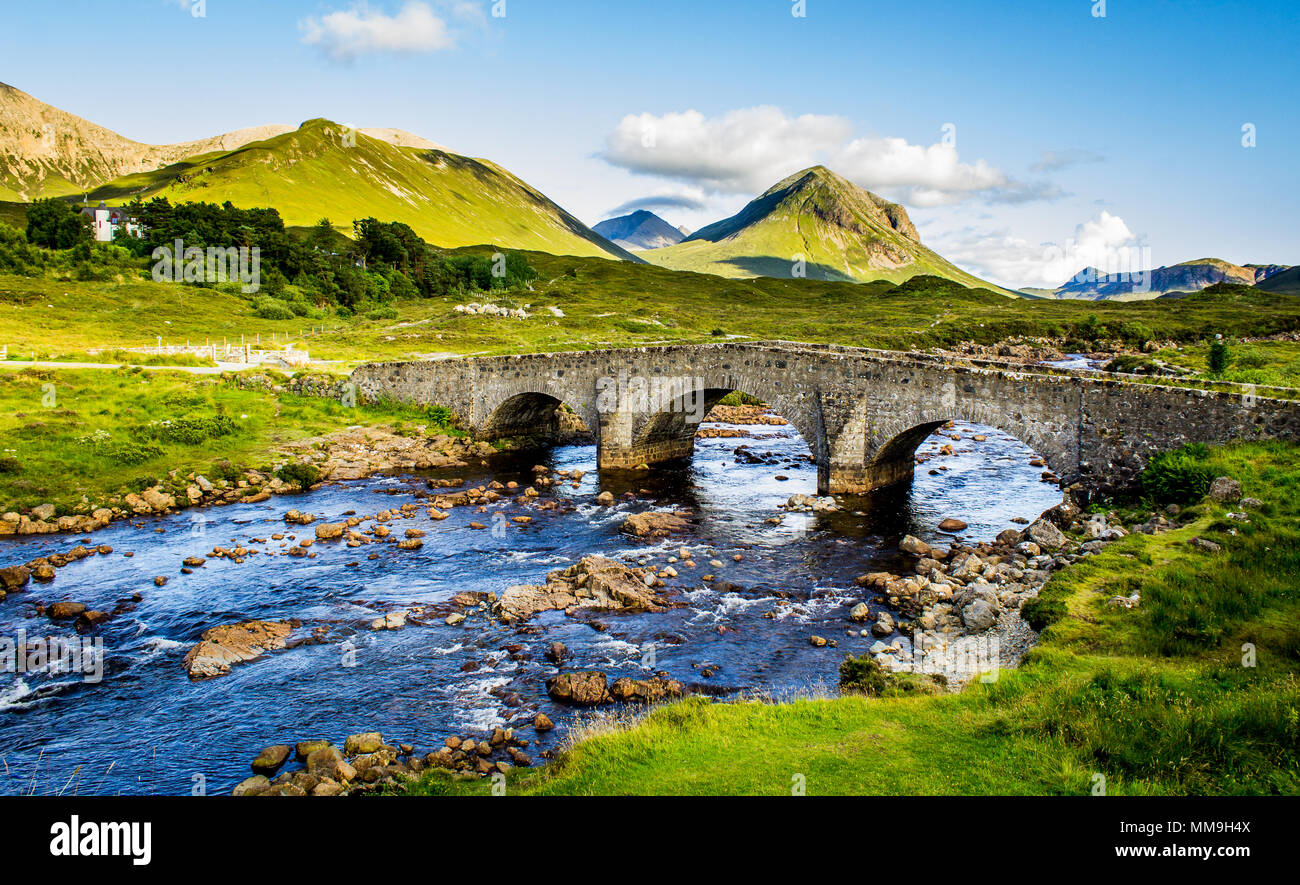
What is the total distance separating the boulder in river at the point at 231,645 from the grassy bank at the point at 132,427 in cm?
1532

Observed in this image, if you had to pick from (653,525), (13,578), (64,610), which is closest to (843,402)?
(653,525)

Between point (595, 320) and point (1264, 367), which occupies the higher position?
point (595, 320)

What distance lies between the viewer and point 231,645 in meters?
19.4

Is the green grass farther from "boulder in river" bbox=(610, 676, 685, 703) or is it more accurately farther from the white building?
the white building

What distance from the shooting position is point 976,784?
9.70 m

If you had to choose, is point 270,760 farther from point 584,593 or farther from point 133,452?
point 133,452

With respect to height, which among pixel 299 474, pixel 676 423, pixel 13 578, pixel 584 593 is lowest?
pixel 584 593

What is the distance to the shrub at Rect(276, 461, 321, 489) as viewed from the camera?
36312mm

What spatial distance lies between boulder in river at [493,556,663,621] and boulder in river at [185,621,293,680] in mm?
5675

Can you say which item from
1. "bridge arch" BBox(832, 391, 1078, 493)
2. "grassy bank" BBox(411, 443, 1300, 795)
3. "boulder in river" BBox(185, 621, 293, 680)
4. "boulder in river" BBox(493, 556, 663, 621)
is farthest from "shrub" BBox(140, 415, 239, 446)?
"grassy bank" BBox(411, 443, 1300, 795)

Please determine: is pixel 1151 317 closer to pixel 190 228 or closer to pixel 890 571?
pixel 890 571

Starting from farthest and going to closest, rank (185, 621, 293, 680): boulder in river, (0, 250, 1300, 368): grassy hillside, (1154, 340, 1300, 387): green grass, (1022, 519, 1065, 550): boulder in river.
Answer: (0, 250, 1300, 368): grassy hillside
(1154, 340, 1300, 387): green grass
(1022, 519, 1065, 550): boulder in river
(185, 621, 293, 680): boulder in river

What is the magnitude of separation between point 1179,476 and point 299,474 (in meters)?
34.6
